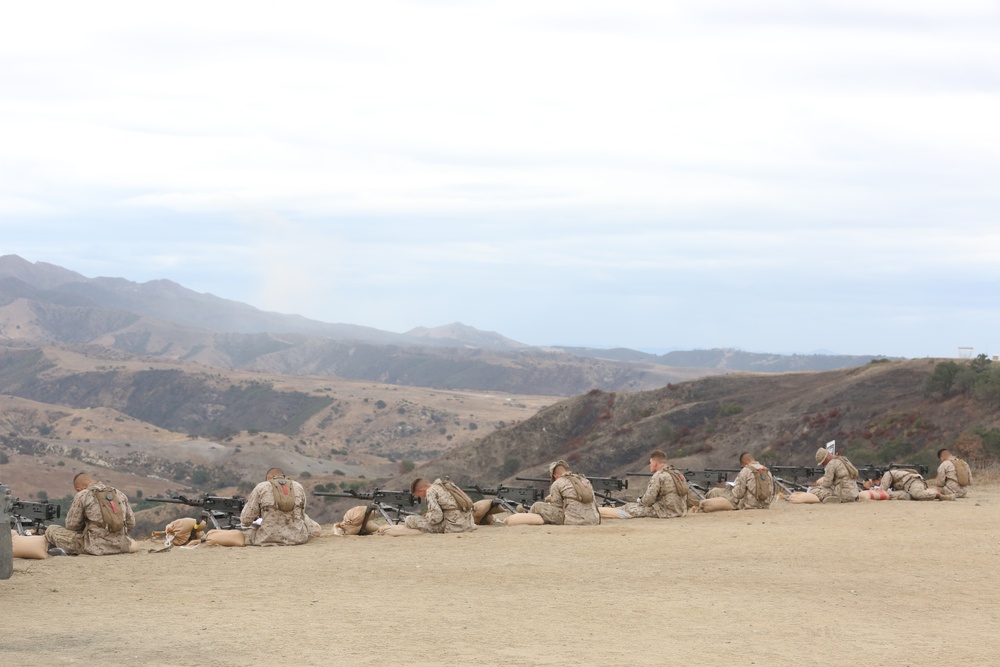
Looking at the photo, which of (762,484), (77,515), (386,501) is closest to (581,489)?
(386,501)

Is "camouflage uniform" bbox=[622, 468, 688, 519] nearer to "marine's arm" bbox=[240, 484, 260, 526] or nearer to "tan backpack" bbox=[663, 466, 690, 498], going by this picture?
"tan backpack" bbox=[663, 466, 690, 498]

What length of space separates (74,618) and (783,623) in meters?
6.29

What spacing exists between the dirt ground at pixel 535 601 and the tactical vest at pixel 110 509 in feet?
1.38

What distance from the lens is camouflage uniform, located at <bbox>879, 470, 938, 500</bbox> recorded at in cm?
2189

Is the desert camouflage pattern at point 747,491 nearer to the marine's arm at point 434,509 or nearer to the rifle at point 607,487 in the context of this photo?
the rifle at point 607,487

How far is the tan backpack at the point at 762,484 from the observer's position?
2011 centimetres

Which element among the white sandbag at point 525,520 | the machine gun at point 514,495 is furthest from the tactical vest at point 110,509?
the machine gun at point 514,495

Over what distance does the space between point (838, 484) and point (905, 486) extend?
1.89m

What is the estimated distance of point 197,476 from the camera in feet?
193

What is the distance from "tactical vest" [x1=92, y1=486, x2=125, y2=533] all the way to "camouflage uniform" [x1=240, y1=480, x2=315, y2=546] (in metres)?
1.65

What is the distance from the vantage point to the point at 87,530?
14.3m

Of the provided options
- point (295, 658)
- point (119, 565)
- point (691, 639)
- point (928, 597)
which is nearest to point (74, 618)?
point (295, 658)

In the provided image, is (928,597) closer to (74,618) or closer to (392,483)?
(74,618)

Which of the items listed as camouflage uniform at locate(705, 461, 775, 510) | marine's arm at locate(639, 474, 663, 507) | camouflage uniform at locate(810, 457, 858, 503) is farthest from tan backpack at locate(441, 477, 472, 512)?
camouflage uniform at locate(810, 457, 858, 503)
